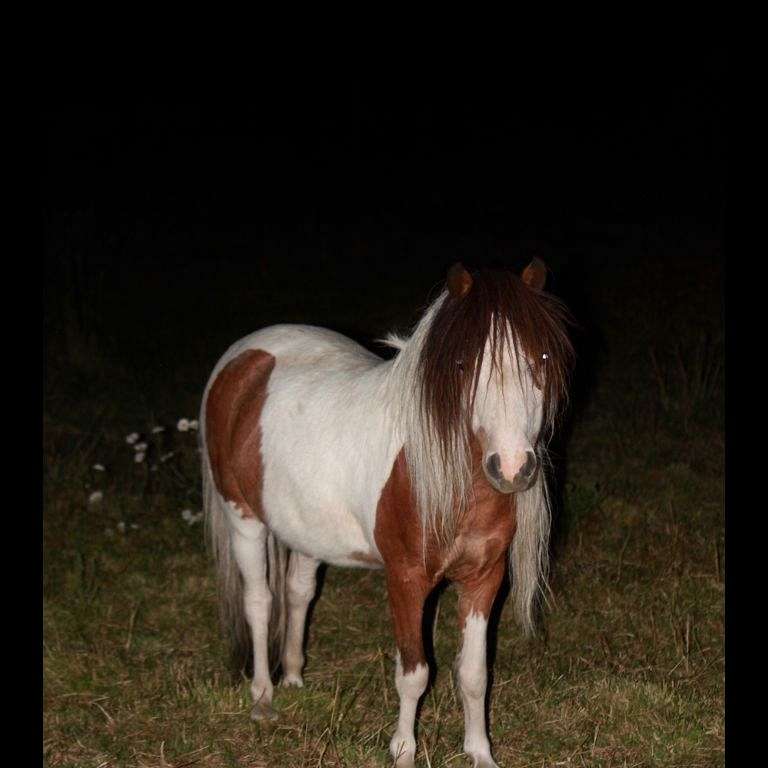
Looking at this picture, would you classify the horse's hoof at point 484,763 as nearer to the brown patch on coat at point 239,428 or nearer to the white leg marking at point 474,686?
the white leg marking at point 474,686

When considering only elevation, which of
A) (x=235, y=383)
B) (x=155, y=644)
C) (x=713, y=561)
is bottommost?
(x=155, y=644)

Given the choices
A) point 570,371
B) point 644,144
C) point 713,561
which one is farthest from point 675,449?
point 644,144

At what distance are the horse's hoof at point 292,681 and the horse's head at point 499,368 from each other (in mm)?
1662

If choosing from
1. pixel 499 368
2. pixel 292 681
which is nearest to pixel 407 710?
pixel 292 681

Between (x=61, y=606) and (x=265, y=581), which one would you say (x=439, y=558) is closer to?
(x=265, y=581)

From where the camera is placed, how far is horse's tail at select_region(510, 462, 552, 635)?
2791 millimetres

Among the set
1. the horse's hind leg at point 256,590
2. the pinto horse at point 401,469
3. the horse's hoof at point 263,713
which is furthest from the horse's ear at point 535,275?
the horse's hoof at point 263,713

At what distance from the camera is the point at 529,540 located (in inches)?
112

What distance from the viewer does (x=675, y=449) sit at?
21.0ft

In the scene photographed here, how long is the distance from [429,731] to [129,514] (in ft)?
9.36

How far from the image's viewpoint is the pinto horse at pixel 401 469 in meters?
2.38

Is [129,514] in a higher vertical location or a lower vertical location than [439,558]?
lower

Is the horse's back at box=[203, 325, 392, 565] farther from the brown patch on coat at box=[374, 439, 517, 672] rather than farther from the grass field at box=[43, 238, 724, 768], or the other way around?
the grass field at box=[43, 238, 724, 768]

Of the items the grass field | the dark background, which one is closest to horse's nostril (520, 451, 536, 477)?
the grass field
